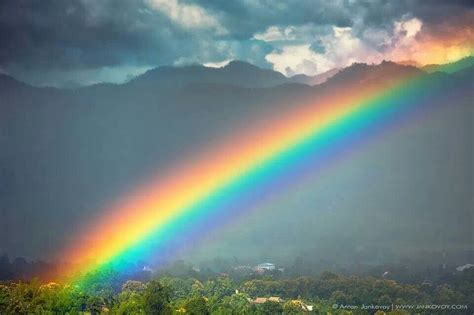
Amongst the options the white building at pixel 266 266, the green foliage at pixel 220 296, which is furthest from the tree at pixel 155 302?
the white building at pixel 266 266

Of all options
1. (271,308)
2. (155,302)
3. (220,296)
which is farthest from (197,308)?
(220,296)

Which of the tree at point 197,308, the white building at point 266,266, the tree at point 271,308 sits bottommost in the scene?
the white building at point 266,266

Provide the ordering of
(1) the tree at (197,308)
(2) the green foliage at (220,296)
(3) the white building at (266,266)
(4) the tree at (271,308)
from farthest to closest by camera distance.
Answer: (3) the white building at (266,266) < (4) the tree at (271,308) < (2) the green foliage at (220,296) < (1) the tree at (197,308)

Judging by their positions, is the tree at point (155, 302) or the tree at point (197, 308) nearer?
the tree at point (155, 302)

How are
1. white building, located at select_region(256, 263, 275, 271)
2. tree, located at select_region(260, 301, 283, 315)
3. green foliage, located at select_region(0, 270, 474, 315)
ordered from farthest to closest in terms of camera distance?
white building, located at select_region(256, 263, 275, 271) < tree, located at select_region(260, 301, 283, 315) < green foliage, located at select_region(0, 270, 474, 315)

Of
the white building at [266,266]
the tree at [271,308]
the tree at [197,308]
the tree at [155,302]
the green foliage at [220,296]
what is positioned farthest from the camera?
the white building at [266,266]

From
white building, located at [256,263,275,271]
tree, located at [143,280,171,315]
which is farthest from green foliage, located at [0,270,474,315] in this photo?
white building, located at [256,263,275,271]

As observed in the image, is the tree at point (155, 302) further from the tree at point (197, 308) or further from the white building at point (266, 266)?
the white building at point (266, 266)

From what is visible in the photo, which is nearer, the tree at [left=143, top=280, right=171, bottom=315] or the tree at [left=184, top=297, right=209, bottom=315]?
the tree at [left=143, top=280, right=171, bottom=315]

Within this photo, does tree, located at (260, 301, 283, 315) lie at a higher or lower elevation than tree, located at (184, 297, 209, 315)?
lower

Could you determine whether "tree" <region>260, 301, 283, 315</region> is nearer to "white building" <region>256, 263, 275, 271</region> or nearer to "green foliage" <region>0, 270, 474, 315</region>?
"green foliage" <region>0, 270, 474, 315</region>

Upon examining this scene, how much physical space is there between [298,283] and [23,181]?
84843 millimetres

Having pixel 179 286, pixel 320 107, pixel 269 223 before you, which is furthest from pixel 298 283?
pixel 320 107

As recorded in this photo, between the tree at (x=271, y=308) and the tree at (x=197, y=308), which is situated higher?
the tree at (x=197, y=308)
